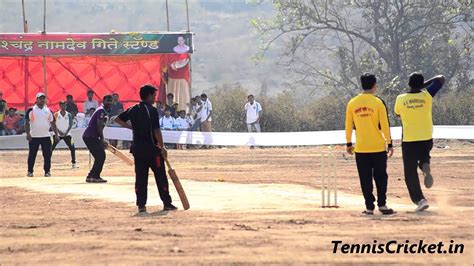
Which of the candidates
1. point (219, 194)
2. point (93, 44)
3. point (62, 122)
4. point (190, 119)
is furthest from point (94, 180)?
point (93, 44)

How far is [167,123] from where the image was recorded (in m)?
37.3

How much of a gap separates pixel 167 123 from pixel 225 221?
2328 cm

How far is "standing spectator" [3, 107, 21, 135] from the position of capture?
37531 millimetres

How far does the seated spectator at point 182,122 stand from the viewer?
37.8 m

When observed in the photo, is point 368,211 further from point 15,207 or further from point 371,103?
point 15,207

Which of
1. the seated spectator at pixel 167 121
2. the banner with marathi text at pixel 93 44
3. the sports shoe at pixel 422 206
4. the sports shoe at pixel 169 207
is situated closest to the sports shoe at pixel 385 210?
the sports shoe at pixel 422 206

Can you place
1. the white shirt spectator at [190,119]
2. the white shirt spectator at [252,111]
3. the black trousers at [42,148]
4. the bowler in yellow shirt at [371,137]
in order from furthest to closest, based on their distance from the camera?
the white shirt spectator at [252,111] → the white shirt spectator at [190,119] → the black trousers at [42,148] → the bowler in yellow shirt at [371,137]

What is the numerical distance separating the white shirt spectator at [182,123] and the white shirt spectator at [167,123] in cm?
29

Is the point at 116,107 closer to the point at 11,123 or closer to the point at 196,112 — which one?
the point at 11,123

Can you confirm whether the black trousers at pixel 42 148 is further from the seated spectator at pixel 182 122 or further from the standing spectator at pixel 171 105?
the seated spectator at pixel 182 122

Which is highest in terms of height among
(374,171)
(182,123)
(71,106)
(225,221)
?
(71,106)

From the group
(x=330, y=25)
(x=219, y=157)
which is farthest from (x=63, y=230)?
(x=330, y=25)

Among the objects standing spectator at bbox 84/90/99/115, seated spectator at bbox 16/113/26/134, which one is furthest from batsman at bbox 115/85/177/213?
seated spectator at bbox 16/113/26/134

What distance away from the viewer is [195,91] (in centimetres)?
10238
